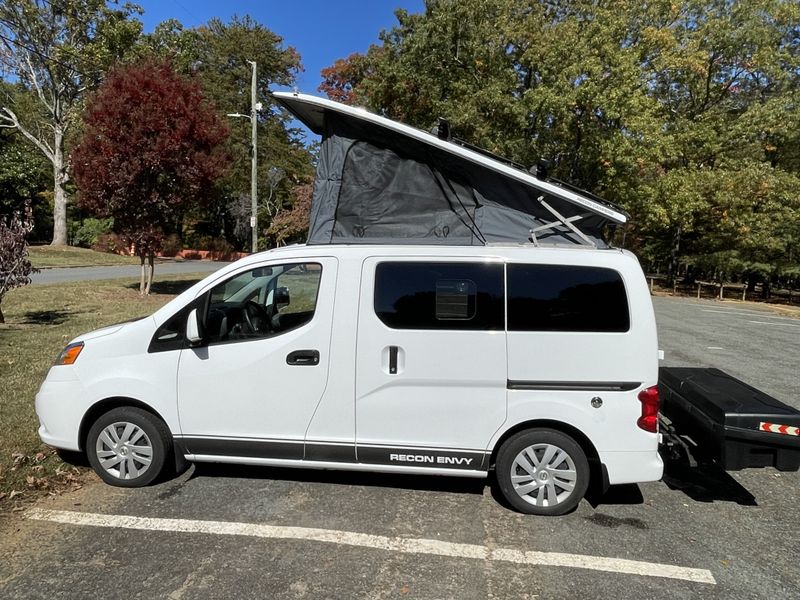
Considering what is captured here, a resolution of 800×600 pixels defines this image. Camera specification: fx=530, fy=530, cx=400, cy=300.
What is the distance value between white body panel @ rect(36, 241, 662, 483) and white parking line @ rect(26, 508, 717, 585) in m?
0.51

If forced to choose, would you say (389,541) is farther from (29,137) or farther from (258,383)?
(29,137)

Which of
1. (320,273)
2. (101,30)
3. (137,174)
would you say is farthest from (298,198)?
(320,273)

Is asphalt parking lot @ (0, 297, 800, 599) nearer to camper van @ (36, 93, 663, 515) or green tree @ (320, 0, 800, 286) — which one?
camper van @ (36, 93, 663, 515)

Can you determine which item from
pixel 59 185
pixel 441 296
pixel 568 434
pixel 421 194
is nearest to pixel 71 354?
pixel 441 296

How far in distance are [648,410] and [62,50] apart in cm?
3254

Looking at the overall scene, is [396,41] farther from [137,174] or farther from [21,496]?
[21,496]

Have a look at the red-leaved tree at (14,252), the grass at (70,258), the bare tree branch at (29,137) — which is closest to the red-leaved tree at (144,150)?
the red-leaved tree at (14,252)

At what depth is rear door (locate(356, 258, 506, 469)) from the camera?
12.1 feet

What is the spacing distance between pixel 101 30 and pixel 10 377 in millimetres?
28552

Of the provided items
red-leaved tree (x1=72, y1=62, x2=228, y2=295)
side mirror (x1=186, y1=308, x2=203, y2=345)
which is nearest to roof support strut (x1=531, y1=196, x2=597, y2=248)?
side mirror (x1=186, y1=308, x2=203, y2=345)

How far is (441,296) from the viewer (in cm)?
374

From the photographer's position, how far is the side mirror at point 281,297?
490cm

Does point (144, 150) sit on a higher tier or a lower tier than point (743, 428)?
higher

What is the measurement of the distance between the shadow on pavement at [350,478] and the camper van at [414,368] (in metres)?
0.43
